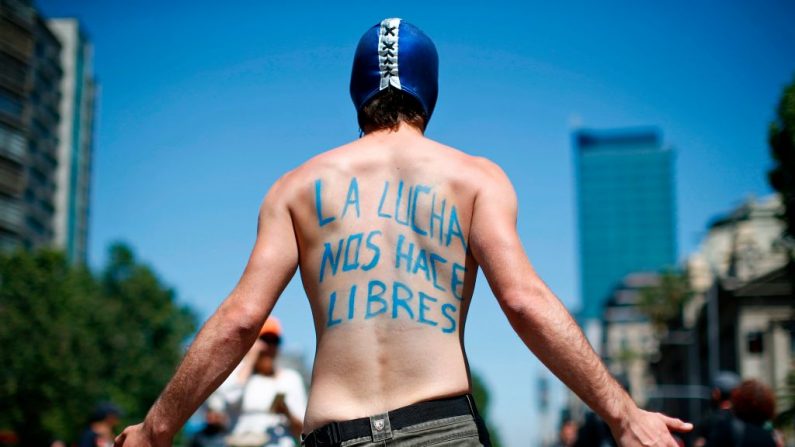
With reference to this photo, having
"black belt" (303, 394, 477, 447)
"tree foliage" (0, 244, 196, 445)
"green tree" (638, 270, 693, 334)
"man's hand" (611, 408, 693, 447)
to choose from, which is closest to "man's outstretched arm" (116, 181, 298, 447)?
"black belt" (303, 394, 477, 447)

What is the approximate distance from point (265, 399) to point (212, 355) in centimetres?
364

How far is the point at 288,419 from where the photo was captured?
6074 mm

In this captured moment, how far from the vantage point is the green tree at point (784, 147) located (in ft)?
80.2

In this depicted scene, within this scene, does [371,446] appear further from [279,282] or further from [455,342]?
[279,282]

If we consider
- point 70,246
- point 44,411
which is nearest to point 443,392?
point 44,411

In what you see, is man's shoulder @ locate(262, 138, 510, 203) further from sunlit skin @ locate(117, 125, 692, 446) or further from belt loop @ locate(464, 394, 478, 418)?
belt loop @ locate(464, 394, 478, 418)

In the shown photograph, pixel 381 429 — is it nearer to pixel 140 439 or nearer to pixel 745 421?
pixel 140 439

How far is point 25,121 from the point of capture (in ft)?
259

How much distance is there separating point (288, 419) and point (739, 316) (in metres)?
56.0

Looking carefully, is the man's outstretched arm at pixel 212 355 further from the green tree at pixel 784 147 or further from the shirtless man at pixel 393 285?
Result: the green tree at pixel 784 147

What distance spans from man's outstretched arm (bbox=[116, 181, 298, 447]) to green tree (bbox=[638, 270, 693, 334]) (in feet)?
248

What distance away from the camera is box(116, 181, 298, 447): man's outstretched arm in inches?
106

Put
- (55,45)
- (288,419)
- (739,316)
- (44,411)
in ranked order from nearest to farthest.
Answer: (288,419), (44,411), (739,316), (55,45)

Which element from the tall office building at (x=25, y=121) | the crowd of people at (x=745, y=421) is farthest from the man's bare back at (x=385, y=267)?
the tall office building at (x=25, y=121)
